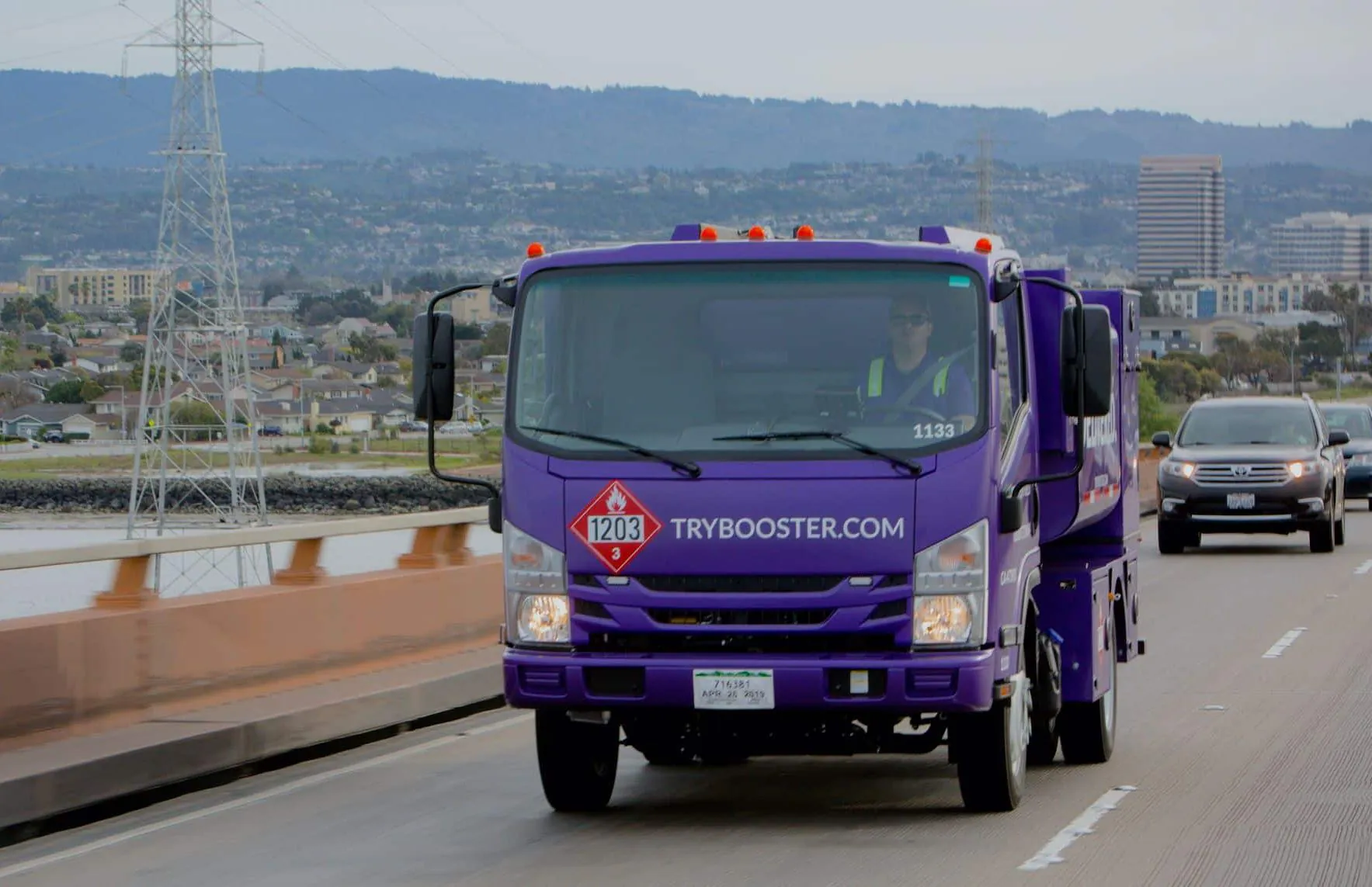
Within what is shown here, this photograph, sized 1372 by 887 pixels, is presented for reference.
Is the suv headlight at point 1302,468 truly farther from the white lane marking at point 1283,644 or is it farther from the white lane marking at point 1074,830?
the white lane marking at point 1074,830

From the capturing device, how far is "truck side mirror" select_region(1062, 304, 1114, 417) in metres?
9.20

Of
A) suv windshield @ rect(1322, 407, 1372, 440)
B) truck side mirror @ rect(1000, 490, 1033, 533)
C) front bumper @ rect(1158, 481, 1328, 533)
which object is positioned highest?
truck side mirror @ rect(1000, 490, 1033, 533)

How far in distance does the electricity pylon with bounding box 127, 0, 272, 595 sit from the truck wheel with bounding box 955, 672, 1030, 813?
14643 mm

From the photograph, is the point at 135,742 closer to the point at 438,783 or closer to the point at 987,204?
the point at 438,783

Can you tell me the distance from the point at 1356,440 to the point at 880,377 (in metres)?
31.2

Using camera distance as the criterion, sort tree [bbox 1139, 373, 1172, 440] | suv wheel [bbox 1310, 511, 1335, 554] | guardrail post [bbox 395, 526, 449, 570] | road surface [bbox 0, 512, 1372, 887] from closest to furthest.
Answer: road surface [bbox 0, 512, 1372, 887], guardrail post [bbox 395, 526, 449, 570], suv wheel [bbox 1310, 511, 1335, 554], tree [bbox 1139, 373, 1172, 440]

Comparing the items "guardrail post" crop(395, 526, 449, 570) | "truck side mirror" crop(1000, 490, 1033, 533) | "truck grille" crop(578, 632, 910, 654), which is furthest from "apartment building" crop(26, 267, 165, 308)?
"truck side mirror" crop(1000, 490, 1033, 533)

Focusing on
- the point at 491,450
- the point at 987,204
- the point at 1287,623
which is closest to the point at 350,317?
the point at 1287,623

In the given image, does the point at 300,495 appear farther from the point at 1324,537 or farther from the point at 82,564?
the point at 82,564

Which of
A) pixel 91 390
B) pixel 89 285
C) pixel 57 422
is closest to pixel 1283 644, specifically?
pixel 57 422

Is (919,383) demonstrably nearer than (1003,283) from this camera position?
Yes

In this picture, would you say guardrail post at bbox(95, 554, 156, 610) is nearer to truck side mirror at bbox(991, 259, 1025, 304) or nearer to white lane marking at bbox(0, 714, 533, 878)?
white lane marking at bbox(0, 714, 533, 878)

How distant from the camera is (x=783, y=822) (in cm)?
947

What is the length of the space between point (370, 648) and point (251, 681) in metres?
1.69
